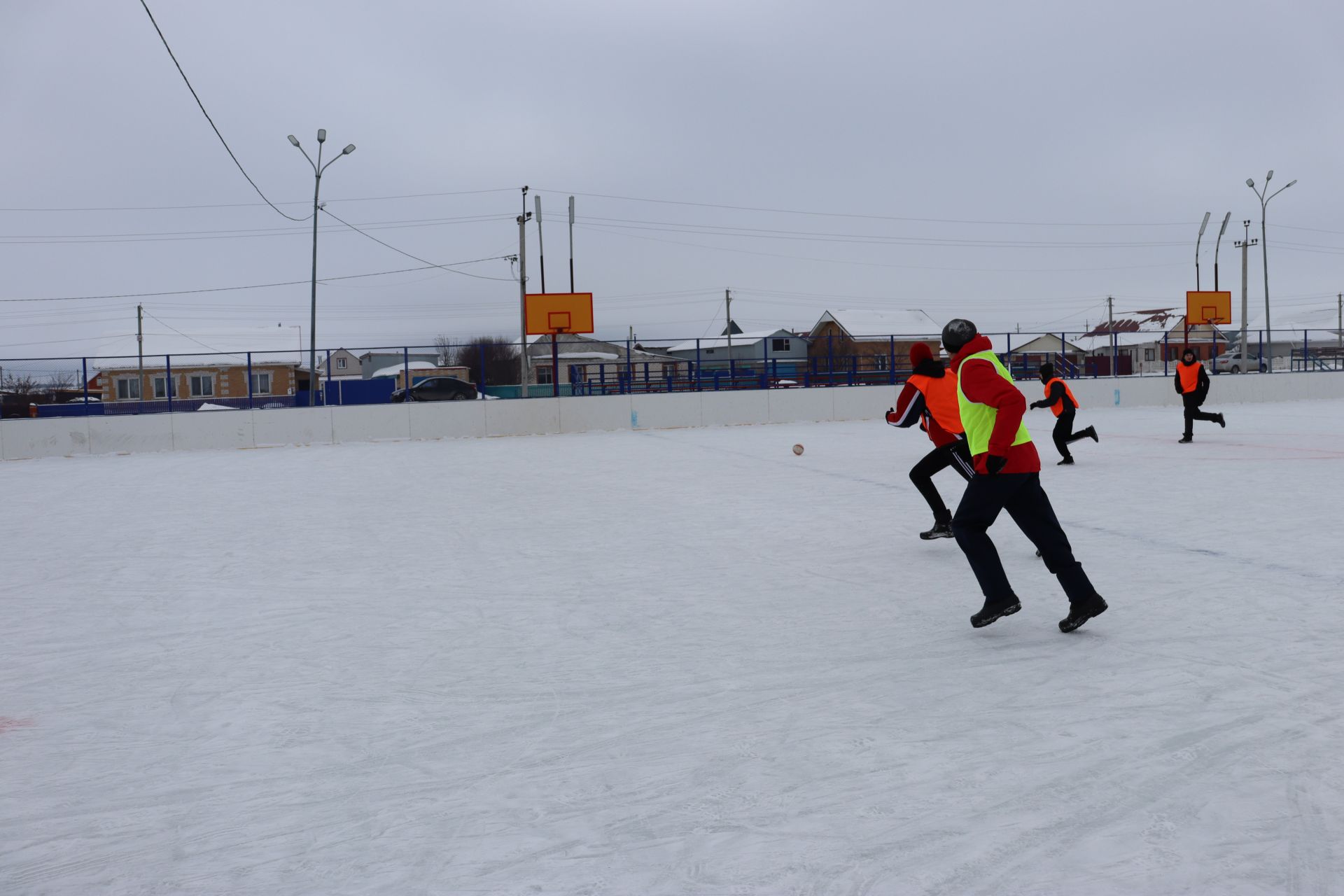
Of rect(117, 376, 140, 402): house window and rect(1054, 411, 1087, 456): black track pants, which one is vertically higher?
rect(117, 376, 140, 402): house window

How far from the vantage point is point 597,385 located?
29000 mm

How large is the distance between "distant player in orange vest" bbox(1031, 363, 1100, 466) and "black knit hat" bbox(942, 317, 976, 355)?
6803mm

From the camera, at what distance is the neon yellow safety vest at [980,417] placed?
16.4 ft

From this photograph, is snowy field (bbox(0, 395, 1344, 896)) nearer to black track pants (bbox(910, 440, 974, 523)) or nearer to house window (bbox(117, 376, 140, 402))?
black track pants (bbox(910, 440, 974, 523))

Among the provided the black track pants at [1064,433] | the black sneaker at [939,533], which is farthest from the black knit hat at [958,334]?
the black track pants at [1064,433]

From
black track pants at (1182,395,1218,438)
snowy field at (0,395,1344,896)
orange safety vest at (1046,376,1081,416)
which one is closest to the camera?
snowy field at (0,395,1344,896)

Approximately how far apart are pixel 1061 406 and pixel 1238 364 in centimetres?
3205

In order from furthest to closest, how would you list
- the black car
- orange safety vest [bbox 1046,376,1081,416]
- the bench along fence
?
the black car < the bench along fence < orange safety vest [bbox 1046,376,1081,416]

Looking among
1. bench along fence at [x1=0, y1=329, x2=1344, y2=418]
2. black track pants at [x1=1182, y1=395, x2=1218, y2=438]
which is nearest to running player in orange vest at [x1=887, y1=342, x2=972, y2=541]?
→ black track pants at [x1=1182, y1=395, x2=1218, y2=438]

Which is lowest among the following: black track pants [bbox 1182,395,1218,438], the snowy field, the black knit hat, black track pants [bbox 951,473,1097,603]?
the snowy field

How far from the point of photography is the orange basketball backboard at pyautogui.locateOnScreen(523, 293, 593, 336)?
25844 mm

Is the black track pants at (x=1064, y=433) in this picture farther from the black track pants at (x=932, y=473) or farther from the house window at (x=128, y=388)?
the house window at (x=128, y=388)

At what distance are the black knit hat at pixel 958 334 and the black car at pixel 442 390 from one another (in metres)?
25.3

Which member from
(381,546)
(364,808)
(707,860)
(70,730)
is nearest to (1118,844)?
(707,860)
